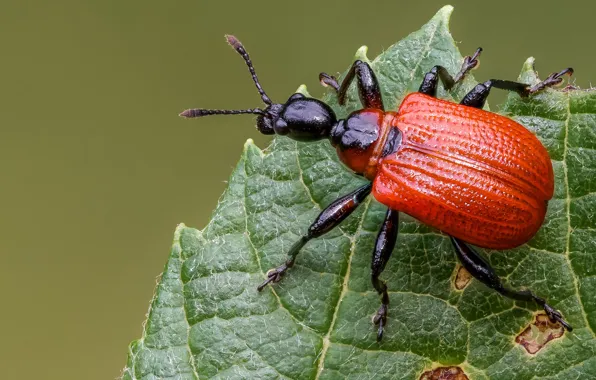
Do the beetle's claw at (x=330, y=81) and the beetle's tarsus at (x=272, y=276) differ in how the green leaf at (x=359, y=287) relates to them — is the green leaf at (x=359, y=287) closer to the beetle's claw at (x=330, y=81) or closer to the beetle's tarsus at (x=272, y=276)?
the beetle's tarsus at (x=272, y=276)

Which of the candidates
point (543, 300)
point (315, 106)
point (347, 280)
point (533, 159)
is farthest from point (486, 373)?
point (315, 106)

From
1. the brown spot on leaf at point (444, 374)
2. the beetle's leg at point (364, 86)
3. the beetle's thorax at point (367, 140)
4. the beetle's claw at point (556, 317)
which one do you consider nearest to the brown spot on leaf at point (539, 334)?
the beetle's claw at point (556, 317)

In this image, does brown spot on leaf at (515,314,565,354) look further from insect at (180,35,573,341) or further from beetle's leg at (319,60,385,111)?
beetle's leg at (319,60,385,111)

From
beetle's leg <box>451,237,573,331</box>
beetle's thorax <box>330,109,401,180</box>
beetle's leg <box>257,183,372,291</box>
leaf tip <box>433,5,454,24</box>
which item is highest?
leaf tip <box>433,5,454,24</box>

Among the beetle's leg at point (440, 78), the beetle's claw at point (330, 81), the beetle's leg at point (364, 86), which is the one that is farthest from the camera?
the beetle's claw at point (330, 81)

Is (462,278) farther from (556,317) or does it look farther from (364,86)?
(364,86)

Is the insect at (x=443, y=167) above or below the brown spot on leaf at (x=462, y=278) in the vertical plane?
above

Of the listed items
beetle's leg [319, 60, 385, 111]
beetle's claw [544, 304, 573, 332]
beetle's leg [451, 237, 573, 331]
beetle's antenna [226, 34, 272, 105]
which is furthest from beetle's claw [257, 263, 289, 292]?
beetle's claw [544, 304, 573, 332]

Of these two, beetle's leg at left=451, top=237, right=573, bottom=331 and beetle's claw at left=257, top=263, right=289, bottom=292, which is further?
beetle's claw at left=257, top=263, right=289, bottom=292

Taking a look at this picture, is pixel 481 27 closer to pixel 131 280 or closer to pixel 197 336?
pixel 131 280
